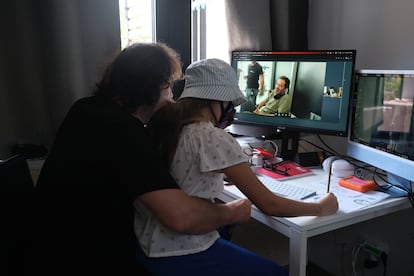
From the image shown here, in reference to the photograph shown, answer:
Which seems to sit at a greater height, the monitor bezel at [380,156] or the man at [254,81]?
the man at [254,81]

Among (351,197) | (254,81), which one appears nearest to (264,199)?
(351,197)

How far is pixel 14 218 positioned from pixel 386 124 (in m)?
1.34

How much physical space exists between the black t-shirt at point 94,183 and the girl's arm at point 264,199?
208mm

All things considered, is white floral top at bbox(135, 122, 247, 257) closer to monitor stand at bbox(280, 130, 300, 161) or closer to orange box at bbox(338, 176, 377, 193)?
orange box at bbox(338, 176, 377, 193)

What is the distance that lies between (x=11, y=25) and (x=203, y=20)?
998mm

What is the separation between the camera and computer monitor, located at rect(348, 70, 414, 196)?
143 cm

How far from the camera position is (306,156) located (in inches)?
75.0

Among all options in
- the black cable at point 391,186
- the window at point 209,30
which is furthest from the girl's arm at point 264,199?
the window at point 209,30

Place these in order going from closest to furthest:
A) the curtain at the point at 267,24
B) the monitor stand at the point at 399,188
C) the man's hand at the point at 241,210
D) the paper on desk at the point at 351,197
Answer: the man's hand at the point at 241,210 < the paper on desk at the point at 351,197 < the monitor stand at the point at 399,188 < the curtain at the point at 267,24

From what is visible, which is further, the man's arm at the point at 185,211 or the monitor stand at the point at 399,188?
the monitor stand at the point at 399,188

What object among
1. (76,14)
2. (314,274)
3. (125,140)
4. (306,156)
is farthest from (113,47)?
(314,274)

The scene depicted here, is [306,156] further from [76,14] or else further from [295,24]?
[76,14]

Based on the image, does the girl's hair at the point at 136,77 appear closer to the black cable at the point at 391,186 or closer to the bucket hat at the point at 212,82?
the bucket hat at the point at 212,82

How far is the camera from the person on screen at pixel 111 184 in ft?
3.40
